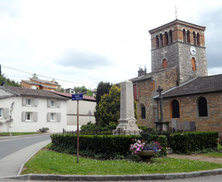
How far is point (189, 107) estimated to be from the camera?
24953 millimetres

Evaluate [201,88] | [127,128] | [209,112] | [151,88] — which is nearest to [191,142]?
[127,128]

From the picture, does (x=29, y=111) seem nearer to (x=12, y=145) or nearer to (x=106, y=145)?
(x=12, y=145)

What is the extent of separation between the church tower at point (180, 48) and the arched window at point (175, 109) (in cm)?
462

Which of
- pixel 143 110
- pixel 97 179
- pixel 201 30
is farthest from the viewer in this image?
pixel 201 30

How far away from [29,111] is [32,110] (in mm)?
493

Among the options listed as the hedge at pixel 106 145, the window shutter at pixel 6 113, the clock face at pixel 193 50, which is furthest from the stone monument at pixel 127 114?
the clock face at pixel 193 50

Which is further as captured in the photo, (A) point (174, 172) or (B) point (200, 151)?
(B) point (200, 151)

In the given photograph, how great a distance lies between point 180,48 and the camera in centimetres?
3117

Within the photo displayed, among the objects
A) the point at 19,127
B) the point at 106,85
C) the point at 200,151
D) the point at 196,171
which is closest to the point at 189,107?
the point at 106,85

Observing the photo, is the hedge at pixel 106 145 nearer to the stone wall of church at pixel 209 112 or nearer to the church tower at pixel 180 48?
the stone wall of church at pixel 209 112

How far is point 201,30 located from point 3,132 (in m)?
31.4

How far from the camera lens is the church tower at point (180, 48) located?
3116 centimetres

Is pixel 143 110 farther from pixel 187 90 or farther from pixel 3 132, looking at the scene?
pixel 3 132

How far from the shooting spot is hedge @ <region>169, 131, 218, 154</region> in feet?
38.9
